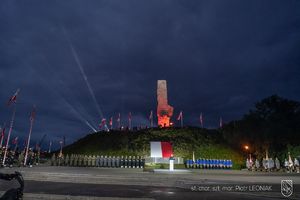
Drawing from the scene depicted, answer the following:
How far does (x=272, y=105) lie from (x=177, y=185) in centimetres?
3674

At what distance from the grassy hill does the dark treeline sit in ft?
9.71

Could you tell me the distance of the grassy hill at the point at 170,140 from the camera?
4159 centimetres

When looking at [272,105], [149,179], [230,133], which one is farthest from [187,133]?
[149,179]

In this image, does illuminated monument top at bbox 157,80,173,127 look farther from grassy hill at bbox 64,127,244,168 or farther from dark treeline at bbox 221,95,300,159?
dark treeline at bbox 221,95,300,159

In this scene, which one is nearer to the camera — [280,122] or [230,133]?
[280,122]

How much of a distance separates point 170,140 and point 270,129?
1690cm

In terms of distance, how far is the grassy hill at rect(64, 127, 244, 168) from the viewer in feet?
136

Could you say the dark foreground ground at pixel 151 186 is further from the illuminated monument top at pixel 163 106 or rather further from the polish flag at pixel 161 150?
the illuminated monument top at pixel 163 106

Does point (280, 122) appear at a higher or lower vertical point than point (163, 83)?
lower

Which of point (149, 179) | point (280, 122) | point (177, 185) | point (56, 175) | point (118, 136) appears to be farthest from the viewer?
point (118, 136)

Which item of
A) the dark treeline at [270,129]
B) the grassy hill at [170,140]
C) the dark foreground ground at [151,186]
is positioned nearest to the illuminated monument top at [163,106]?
the grassy hill at [170,140]

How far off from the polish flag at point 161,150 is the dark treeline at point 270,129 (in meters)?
11.0

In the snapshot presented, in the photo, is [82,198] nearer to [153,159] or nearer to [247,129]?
[153,159]

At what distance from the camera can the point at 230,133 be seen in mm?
43688
